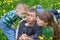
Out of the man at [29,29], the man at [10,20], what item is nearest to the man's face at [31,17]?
the man at [29,29]

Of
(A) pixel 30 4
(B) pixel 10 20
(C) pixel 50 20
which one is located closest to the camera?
(C) pixel 50 20

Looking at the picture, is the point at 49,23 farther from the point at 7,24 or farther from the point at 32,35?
the point at 7,24

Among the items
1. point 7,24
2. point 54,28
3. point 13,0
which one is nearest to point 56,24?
point 54,28

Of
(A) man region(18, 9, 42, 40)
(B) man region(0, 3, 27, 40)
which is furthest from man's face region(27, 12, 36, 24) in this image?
(B) man region(0, 3, 27, 40)

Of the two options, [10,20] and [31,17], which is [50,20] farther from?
[10,20]

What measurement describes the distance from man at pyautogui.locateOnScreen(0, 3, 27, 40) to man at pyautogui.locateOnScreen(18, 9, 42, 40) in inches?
4.9

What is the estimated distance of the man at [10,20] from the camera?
3893 mm

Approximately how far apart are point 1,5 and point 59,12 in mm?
1052

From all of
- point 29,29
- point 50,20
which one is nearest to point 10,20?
point 29,29

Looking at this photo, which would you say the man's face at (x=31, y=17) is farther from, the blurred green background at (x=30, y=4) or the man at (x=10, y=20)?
the blurred green background at (x=30, y=4)

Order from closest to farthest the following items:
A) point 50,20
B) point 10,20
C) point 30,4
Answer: point 50,20, point 10,20, point 30,4

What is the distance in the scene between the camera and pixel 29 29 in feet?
12.4

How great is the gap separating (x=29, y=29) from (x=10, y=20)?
29 centimetres

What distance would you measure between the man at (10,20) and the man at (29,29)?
124 mm
